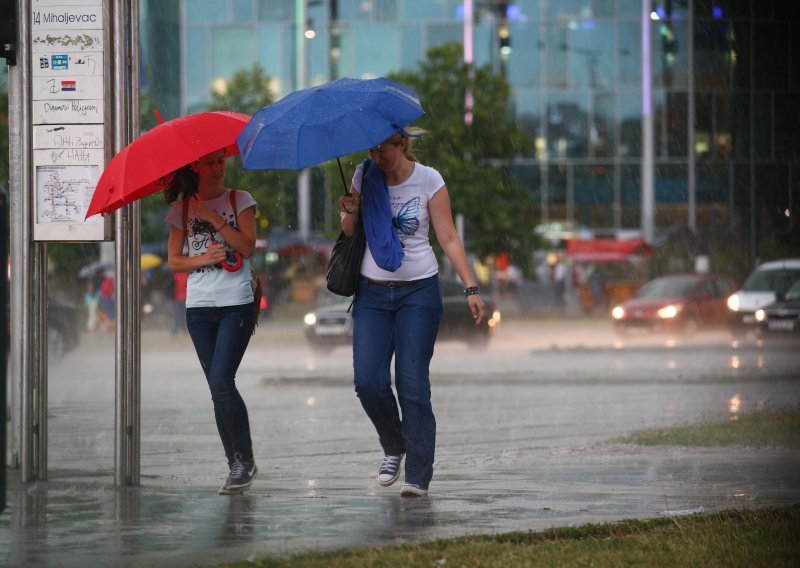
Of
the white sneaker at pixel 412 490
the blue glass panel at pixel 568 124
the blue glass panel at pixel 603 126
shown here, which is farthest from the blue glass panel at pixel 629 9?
the white sneaker at pixel 412 490

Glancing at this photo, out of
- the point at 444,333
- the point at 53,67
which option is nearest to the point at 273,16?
the point at 444,333

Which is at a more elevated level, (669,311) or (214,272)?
(214,272)

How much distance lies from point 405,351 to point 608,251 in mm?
43866

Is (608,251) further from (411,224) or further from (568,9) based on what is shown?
(411,224)

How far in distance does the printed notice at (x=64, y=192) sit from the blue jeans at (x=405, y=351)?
166 centimetres

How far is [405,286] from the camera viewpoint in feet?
24.8

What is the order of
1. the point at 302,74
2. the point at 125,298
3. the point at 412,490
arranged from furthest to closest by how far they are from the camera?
the point at 302,74 < the point at 125,298 < the point at 412,490

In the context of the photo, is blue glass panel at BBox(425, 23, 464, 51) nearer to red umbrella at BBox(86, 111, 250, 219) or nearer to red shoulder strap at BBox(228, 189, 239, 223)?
red shoulder strap at BBox(228, 189, 239, 223)

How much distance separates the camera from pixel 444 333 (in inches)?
1100

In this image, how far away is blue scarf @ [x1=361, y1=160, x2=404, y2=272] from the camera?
7.42 metres

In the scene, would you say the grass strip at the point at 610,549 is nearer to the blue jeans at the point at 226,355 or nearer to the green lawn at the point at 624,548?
the green lawn at the point at 624,548

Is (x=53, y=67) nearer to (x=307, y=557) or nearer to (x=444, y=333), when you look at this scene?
(x=307, y=557)

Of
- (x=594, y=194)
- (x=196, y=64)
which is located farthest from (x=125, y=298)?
(x=594, y=194)

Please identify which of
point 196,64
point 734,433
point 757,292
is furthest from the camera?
point 196,64
